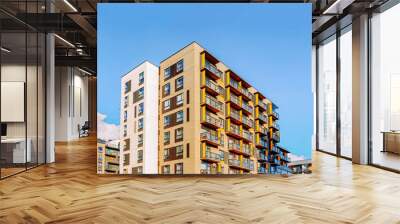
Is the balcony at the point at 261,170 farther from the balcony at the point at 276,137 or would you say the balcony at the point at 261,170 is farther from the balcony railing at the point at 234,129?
the balcony railing at the point at 234,129

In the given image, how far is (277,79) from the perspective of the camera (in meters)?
6.56

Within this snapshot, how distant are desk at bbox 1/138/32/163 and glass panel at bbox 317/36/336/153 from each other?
7.56 meters

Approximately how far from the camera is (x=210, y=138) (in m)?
6.46

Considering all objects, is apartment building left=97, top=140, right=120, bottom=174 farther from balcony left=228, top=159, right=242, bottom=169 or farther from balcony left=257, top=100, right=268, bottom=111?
balcony left=257, top=100, right=268, bottom=111

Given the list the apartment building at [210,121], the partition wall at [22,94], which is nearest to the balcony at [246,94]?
the apartment building at [210,121]

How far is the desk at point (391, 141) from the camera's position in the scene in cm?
700

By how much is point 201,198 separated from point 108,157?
2.50m

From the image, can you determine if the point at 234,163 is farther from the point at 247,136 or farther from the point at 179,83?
the point at 179,83

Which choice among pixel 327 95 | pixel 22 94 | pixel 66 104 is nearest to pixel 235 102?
pixel 22 94

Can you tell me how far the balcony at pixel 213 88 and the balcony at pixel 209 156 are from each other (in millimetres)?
968

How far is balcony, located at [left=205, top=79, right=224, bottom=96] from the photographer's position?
21.0 ft

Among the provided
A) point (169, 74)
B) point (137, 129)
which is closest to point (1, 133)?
point (137, 129)

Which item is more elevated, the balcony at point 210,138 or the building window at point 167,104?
the building window at point 167,104

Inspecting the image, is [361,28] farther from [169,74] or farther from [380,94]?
[169,74]
